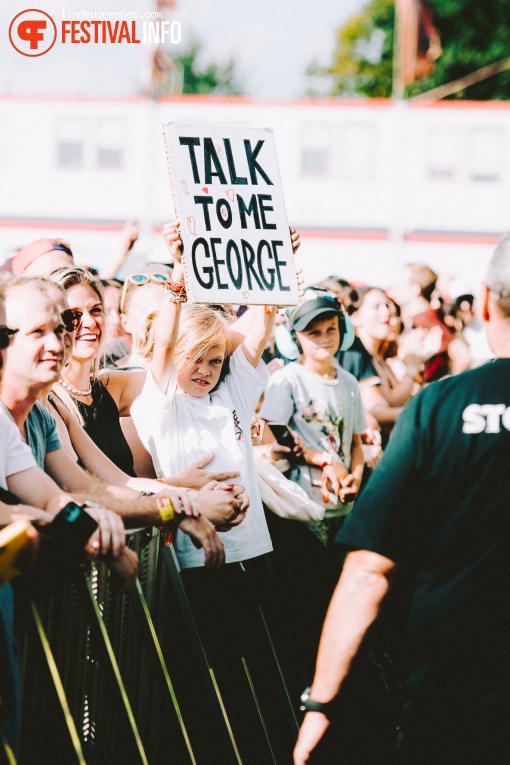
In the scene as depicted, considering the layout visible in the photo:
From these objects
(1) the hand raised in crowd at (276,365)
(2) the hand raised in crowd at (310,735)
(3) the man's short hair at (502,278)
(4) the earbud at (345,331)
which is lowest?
(2) the hand raised in crowd at (310,735)

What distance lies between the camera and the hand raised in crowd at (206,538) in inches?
147

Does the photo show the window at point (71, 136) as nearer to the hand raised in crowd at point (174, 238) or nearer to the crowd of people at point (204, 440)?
the crowd of people at point (204, 440)

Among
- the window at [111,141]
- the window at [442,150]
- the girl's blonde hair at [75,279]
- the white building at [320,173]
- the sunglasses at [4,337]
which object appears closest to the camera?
the sunglasses at [4,337]

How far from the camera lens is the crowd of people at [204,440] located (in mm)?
2746

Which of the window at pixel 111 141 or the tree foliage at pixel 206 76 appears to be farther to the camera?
the tree foliage at pixel 206 76

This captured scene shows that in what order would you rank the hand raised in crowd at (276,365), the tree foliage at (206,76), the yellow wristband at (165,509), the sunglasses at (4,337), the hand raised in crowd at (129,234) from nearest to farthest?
the sunglasses at (4,337)
the yellow wristband at (165,509)
the hand raised in crowd at (276,365)
the hand raised in crowd at (129,234)
the tree foliage at (206,76)

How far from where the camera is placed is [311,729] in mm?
2760

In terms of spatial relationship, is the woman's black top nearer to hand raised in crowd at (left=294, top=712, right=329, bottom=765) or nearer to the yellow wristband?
the yellow wristband

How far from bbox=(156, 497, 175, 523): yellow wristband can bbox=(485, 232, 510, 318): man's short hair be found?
1.50 metres

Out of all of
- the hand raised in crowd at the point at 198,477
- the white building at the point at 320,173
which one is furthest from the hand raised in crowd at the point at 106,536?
the white building at the point at 320,173

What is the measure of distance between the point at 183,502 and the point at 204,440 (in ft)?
2.90

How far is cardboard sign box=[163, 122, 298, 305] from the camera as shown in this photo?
14.9 feet

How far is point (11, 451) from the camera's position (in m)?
3.17

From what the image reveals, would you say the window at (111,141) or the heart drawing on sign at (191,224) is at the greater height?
the window at (111,141)
